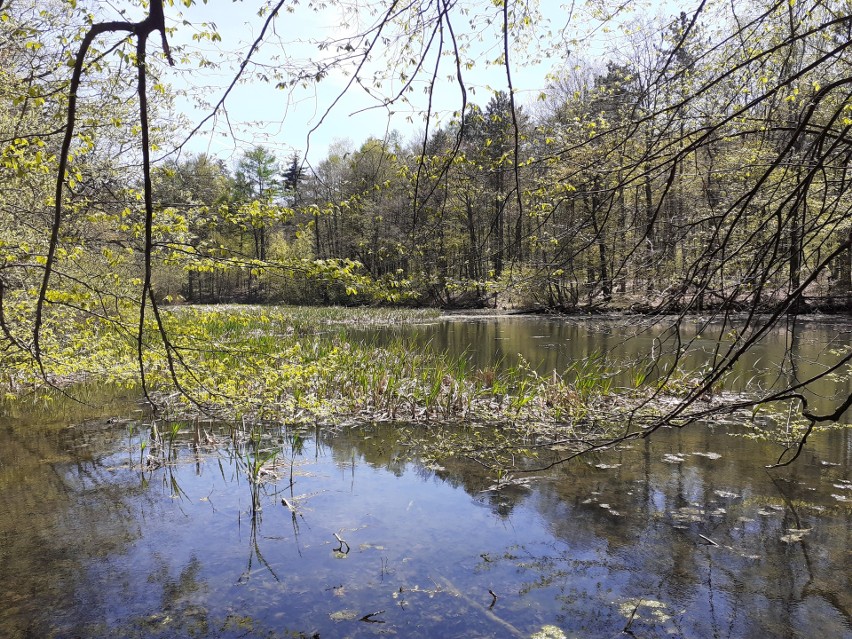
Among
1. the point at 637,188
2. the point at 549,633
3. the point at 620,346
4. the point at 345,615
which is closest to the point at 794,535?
the point at 549,633

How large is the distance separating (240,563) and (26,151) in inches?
145

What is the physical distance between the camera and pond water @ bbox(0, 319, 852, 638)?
331 cm

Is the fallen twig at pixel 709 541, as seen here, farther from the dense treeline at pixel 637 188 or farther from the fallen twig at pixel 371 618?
the fallen twig at pixel 371 618

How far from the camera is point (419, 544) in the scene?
4.26 m

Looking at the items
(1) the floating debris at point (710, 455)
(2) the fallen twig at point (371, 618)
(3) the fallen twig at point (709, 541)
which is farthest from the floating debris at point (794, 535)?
(2) the fallen twig at point (371, 618)

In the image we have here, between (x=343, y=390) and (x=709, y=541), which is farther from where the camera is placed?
(x=343, y=390)

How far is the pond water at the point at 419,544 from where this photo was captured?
130 inches

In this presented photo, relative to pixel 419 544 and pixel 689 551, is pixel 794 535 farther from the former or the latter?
pixel 419 544

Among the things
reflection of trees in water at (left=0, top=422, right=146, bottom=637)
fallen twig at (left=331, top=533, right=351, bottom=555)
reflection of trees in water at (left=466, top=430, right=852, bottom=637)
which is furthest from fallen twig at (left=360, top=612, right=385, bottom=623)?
reflection of trees in water at (left=0, top=422, right=146, bottom=637)

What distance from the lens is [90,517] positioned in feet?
15.3

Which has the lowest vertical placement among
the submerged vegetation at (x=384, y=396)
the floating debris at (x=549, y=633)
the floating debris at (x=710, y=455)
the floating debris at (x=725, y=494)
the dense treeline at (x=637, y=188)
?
the floating debris at (x=549, y=633)

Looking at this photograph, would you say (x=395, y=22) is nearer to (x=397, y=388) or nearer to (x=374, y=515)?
(x=374, y=515)

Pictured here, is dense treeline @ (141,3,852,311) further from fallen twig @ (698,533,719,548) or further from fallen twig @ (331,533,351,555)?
fallen twig @ (331,533,351,555)

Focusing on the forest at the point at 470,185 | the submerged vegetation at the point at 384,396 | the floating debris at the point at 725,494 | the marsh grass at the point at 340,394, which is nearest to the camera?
the forest at the point at 470,185
